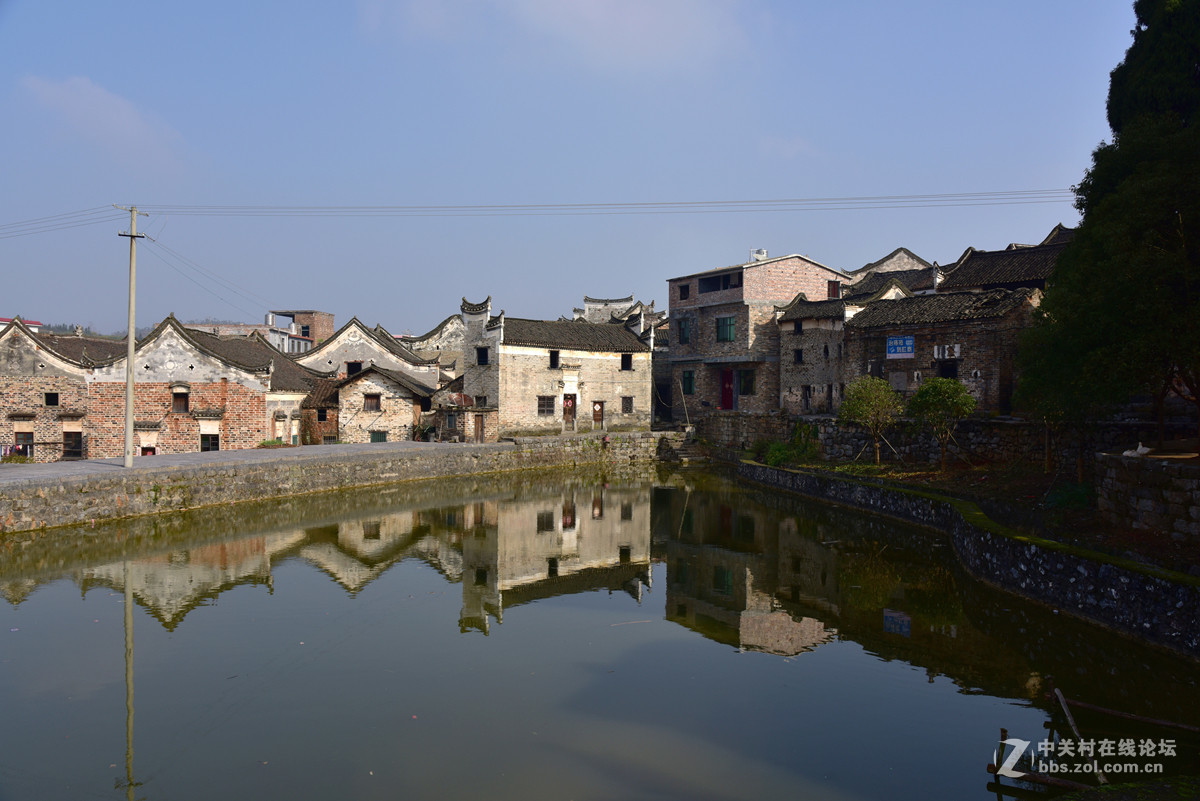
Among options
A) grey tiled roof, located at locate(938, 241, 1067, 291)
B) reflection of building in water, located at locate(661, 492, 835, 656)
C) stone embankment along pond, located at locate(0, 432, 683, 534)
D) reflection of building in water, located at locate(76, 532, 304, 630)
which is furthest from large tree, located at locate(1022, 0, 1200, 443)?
stone embankment along pond, located at locate(0, 432, 683, 534)

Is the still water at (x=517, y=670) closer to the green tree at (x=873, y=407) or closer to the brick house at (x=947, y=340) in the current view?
the green tree at (x=873, y=407)

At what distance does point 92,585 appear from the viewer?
14.7 m

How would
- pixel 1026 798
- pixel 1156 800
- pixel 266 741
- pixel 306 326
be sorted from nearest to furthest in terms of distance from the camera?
pixel 1156 800 < pixel 1026 798 < pixel 266 741 < pixel 306 326

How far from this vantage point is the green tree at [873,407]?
83.7 feet

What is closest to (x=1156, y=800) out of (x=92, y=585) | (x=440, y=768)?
(x=440, y=768)

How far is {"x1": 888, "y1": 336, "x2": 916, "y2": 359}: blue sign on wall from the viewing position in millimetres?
31391

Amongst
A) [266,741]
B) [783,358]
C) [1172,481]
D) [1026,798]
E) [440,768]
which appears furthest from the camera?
[783,358]

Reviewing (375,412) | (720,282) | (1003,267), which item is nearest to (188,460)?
(375,412)

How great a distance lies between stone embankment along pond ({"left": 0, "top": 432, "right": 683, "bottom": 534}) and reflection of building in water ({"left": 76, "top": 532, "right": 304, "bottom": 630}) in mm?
3893

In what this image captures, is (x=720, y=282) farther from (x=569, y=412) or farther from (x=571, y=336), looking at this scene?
(x=569, y=412)

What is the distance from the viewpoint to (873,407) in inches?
1004

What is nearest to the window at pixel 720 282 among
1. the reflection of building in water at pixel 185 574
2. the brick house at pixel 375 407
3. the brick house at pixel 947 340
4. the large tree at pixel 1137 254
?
the brick house at pixel 947 340

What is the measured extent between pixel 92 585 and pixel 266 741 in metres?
8.67

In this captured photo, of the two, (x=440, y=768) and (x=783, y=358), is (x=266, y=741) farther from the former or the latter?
(x=783, y=358)
